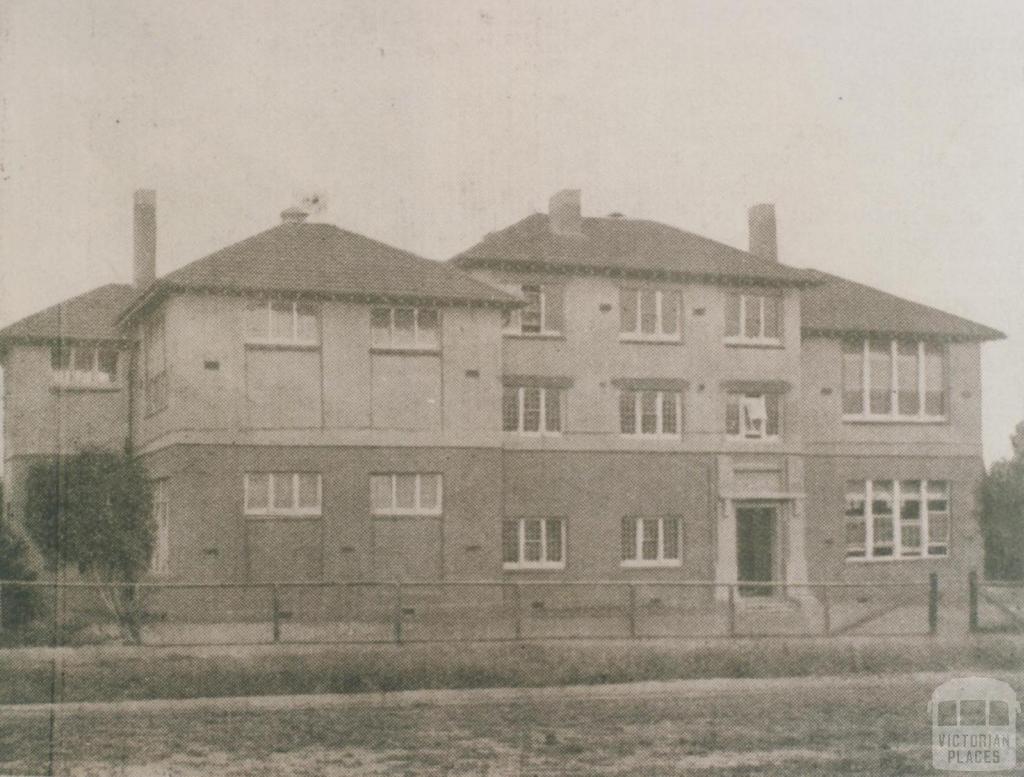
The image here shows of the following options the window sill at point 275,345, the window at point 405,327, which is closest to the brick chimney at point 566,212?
the window at point 405,327

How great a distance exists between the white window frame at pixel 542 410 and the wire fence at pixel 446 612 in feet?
13.0

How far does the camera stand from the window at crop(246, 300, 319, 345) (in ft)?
67.2

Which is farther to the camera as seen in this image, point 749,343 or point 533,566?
point 749,343

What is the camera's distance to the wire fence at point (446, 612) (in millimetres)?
17531

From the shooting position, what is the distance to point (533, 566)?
2436 cm

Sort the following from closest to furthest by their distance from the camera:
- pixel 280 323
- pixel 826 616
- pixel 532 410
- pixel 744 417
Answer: pixel 826 616
pixel 280 323
pixel 532 410
pixel 744 417

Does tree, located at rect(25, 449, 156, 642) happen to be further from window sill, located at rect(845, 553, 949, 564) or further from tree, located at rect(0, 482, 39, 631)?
window sill, located at rect(845, 553, 949, 564)

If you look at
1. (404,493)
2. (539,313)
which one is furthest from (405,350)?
(539,313)

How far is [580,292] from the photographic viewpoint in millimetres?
25125

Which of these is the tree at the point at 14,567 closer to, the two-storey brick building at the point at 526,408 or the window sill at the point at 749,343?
the two-storey brick building at the point at 526,408

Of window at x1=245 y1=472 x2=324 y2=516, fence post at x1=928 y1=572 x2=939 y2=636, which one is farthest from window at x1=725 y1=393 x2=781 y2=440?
window at x1=245 y1=472 x2=324 y2=516

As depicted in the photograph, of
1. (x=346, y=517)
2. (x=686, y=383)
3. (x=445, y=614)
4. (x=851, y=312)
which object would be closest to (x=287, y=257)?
(x=346, y=517)

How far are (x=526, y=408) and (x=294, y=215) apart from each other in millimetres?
9654

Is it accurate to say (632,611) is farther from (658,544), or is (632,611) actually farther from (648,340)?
(648,340)
